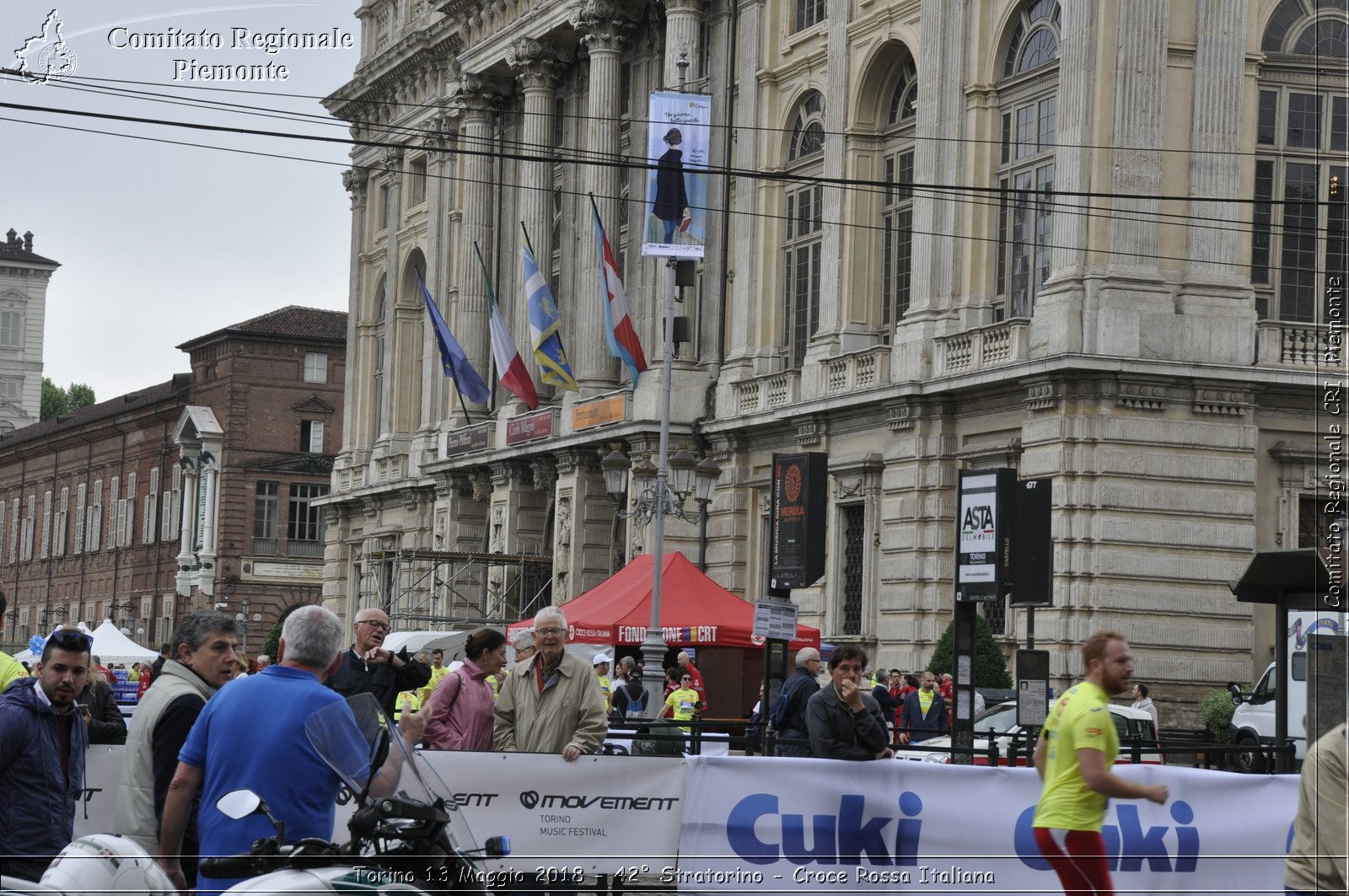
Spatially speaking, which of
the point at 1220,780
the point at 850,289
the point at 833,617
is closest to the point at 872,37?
the point at 850,289

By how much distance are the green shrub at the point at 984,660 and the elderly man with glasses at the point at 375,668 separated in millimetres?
19480

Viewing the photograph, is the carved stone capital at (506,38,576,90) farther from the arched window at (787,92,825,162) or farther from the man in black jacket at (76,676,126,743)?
the man in black jacket at (76,676,126,743)

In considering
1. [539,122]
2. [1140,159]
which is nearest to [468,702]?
[1140,159]

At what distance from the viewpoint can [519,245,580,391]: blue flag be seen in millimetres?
Answer: 45594

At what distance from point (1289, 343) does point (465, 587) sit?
28.2 meters

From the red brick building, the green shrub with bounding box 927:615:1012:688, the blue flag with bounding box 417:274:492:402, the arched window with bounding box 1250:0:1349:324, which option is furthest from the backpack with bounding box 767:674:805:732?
the red brick building

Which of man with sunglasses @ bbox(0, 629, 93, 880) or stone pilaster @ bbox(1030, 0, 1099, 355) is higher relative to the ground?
stone pilaster @ bbox(1030, 0, 1099, 355)

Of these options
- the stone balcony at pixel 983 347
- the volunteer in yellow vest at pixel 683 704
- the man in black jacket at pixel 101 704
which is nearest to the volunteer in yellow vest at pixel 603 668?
the volunteer in yellow vest at pixel 683 704

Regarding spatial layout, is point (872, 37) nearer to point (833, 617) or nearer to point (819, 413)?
point (819, 413)

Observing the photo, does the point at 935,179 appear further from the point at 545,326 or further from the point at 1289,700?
the point at 1289,700

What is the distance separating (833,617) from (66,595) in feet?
250

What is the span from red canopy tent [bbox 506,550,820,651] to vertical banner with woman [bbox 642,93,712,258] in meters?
5.51

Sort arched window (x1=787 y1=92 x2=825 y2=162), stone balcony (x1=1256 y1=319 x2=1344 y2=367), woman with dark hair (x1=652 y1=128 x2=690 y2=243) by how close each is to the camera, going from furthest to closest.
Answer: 1. arched window (x1=787 y1=92 x2=825 y2=162)
2. woman with dark hair (x1=652 y1=128 x2=690 y2=243)
3. stone balcony (x1=1256 y1=319 x2=1344 y2=367)

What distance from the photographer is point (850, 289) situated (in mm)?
40781
